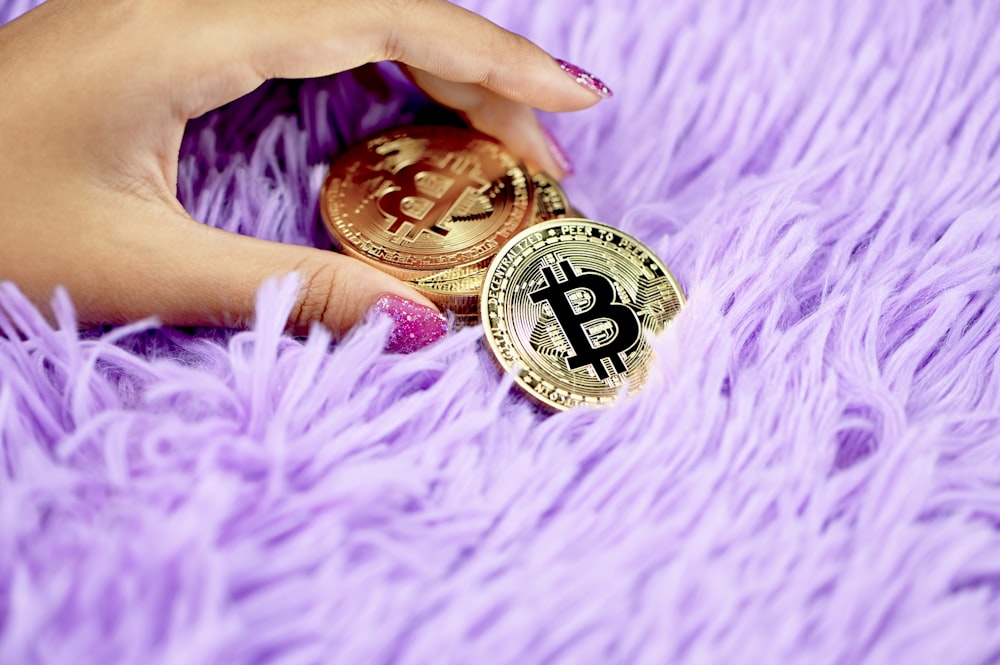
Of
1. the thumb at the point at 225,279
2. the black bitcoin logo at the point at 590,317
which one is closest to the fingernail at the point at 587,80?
the black bitcoin logo at the point at 590,317

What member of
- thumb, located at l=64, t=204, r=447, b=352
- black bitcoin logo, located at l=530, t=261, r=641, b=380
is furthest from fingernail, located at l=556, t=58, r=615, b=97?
thumb, located at l=64, t=204, r=447, b=352

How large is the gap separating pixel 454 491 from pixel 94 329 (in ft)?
1.32

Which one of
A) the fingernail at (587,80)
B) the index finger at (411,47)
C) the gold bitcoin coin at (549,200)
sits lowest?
the gold bitcoin coin at (549,200)

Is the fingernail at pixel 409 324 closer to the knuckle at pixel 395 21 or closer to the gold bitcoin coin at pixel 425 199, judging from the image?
the gold bitcoin coin at pixel 425 199

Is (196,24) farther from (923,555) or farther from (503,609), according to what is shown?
(923,555)

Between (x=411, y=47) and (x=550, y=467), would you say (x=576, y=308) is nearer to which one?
(x=550, y=467)

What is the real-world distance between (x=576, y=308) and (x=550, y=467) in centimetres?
18

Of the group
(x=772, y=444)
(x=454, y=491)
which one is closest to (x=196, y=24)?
(x=454, y=491)

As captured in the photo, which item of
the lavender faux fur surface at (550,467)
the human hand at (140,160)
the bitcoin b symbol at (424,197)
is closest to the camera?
the lavender faux fur surface at (550,467)

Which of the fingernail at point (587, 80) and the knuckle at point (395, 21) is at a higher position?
the knuckle at point (395, 21)

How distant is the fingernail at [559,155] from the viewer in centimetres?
97

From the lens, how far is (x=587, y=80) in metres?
0.95

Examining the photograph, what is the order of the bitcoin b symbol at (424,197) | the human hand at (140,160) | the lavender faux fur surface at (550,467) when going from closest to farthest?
1. the lavender faux fur surface at (550,467)
2. the human hand at (140,160)
3. the bitcoin b symbol at (424,197)

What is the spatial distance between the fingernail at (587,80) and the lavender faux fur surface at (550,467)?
15 centimetres
